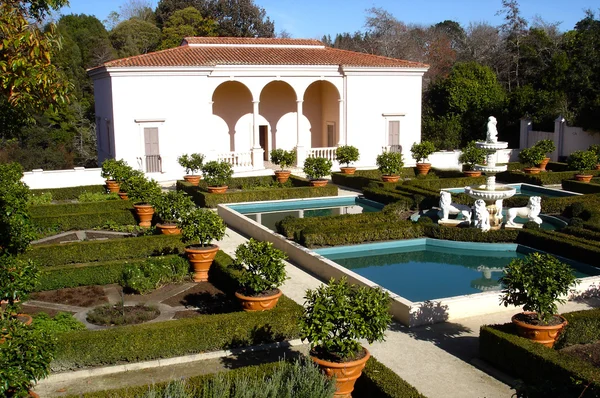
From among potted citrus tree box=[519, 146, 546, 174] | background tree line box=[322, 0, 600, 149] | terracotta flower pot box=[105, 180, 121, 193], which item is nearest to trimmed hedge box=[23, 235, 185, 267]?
terracotta flower pot box=[105, 180, 121, 193]

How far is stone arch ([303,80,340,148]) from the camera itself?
37.1 m

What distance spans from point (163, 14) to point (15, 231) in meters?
51.7

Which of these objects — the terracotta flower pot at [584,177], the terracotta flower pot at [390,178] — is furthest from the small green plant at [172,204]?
the terracotta flower pot at [584,177]

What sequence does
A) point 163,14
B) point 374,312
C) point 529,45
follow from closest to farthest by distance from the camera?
point 374,312 < point 529,45 < point 163,14

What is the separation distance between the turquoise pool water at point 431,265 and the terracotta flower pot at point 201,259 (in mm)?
3590

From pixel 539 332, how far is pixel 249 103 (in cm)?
2776

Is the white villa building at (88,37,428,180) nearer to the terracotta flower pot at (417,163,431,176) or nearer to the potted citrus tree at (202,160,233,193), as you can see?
the terracotta flower pot at (417,163,431,176)

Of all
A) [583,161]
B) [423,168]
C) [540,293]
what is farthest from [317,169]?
[540,293]

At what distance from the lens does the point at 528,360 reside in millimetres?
9484

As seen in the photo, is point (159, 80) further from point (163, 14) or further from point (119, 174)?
point (163, 14)

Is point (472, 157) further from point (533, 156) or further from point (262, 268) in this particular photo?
point (262, 268)

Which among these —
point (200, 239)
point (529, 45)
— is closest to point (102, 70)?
point (200, 239)

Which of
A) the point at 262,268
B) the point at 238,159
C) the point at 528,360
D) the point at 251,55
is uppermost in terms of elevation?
the point at 251,55

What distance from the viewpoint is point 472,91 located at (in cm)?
4228
